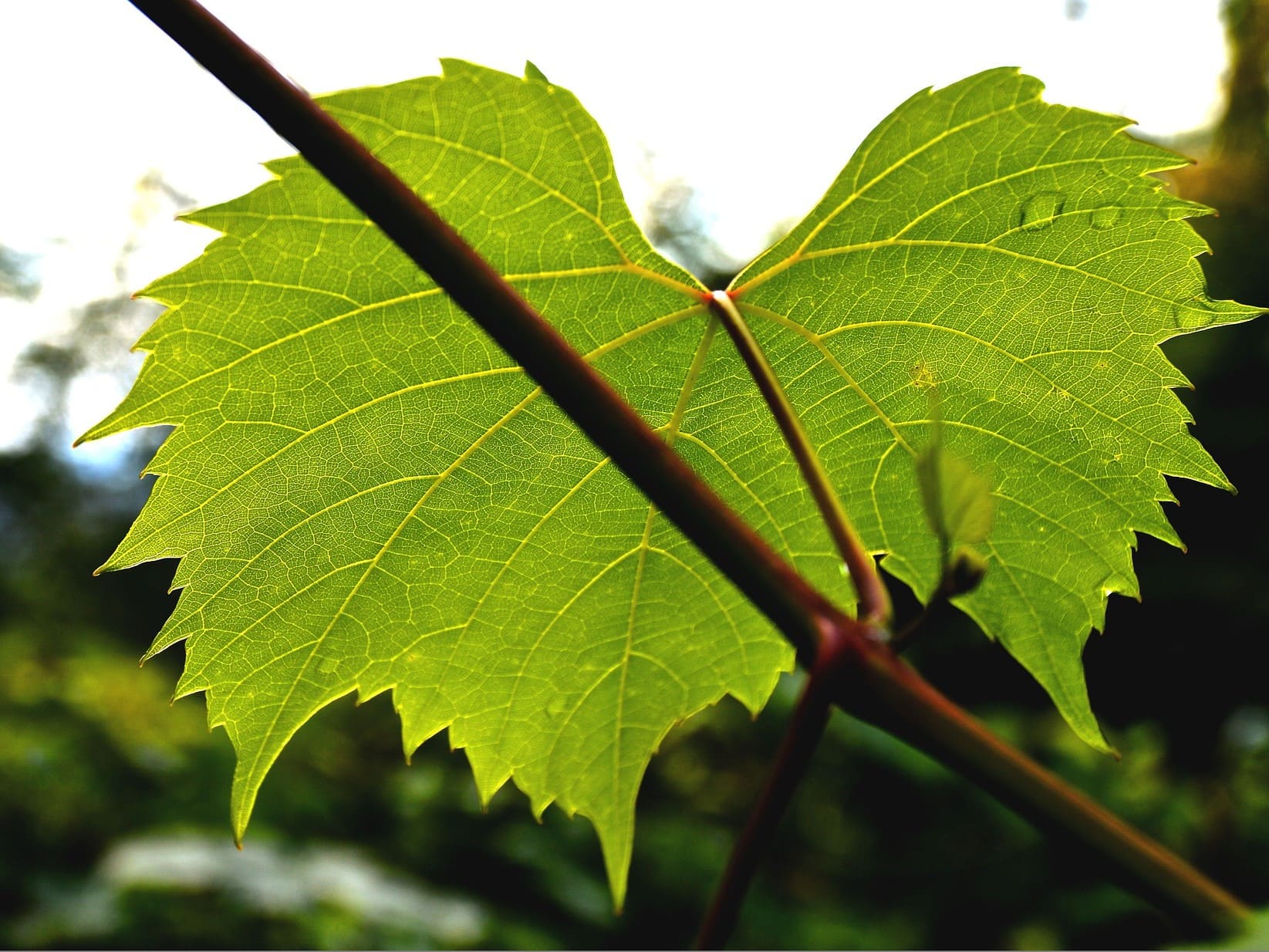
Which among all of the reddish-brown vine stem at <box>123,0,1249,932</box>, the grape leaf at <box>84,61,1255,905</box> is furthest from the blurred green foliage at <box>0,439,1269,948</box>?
the reddish-brown vine stem at <box>123,0,1249,932</box>

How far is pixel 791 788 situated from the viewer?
1.44 ft

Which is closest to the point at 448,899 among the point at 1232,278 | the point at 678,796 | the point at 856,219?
the point at 678,796

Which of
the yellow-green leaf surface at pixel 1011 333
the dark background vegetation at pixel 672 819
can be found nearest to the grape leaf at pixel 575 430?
the yellow-green leaf surface at pixel 1011 333

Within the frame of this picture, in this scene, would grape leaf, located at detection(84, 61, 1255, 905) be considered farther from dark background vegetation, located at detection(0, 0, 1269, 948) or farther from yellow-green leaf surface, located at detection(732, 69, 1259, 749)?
dark background vegetation, located at detection(0, 0, 1269, 948)

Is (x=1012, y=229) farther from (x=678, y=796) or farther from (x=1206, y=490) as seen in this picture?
(x=1206, y=490)

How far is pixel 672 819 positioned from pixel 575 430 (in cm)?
335

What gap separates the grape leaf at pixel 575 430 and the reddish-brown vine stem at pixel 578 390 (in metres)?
0.39

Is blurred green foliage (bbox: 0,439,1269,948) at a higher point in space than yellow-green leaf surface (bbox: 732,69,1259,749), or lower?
lower

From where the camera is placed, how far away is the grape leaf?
0.82m

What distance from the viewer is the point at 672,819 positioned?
12.8 feet

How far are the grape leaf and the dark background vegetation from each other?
190 cm

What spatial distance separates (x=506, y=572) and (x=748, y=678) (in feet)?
0.80

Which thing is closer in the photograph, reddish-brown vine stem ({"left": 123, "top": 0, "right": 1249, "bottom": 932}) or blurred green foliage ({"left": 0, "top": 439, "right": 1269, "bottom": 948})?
reddish-brown vine stem ({"left": 123, "top": 0, "right": 1249, "bottom": 932})

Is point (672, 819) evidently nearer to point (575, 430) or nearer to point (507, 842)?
point (507, 842)
